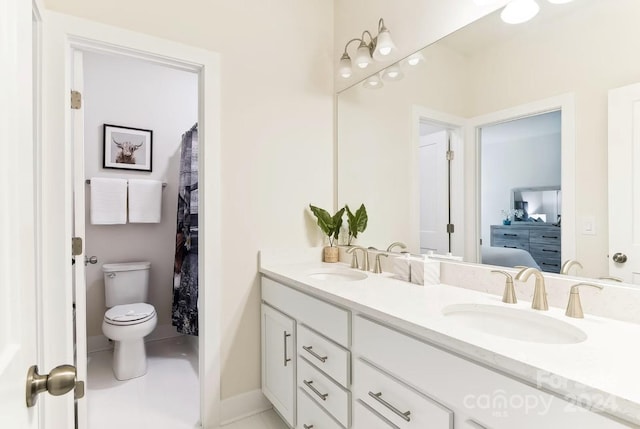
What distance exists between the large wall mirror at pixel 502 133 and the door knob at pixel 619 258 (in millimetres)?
29

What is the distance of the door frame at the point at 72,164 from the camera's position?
4.87 ft

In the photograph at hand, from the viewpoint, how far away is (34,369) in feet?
1.85

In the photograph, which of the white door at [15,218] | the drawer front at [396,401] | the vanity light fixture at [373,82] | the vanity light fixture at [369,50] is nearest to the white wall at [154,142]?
the vanity light fixture at [369,50]

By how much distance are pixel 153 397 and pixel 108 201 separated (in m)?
1.61

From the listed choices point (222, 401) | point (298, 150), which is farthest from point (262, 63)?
point (222, 401)

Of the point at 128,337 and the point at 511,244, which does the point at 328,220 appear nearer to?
the point at 511,244

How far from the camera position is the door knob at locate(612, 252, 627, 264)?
107 centimetres

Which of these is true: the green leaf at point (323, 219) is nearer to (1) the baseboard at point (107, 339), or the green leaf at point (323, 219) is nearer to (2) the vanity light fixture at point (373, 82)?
(2) the vanity light fixture at point (373, 82)

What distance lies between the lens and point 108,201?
2.80m

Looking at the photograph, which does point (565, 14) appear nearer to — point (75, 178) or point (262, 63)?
point (262, 63)

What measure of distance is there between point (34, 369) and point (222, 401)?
1538 millimetres

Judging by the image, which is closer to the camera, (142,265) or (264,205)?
(264,205)

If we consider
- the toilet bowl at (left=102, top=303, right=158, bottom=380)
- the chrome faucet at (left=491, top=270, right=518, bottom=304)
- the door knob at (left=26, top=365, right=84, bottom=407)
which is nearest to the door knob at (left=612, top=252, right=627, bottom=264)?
the chrome faucet at (left=491, top=270, right=518, bottom=304)

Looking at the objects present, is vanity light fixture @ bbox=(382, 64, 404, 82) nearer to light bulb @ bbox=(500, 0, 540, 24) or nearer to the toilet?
light bulb @ bbox=(500, 0, 540, 24)
